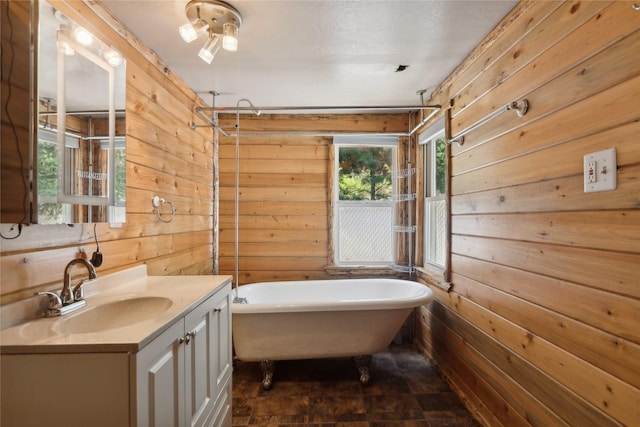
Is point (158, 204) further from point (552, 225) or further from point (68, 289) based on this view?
point (552, 225)

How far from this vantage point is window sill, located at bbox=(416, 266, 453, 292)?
7.50 ft

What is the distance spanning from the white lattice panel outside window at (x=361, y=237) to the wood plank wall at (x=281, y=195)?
184 millimetres

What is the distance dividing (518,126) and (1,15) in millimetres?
2089

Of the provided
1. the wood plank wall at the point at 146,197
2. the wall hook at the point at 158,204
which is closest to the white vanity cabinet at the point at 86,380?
the wood plank wall at the point at 146,197

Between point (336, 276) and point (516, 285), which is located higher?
point (516, 285)

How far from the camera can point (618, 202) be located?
3.28ft

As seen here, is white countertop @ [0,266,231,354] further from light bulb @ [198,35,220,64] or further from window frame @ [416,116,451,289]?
window frame @ [416,116,451,289]

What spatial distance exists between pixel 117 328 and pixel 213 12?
143cm

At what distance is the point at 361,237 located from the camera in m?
3.21

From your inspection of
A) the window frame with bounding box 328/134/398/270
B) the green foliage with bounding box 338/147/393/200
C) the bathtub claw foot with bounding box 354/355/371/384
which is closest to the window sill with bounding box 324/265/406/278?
the window frame with bounding box 328/134/398/270

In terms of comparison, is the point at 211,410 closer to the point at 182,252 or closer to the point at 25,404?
the point at 25,404

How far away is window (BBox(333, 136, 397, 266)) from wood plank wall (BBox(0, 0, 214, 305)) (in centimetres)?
130

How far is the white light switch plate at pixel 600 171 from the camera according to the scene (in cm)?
101

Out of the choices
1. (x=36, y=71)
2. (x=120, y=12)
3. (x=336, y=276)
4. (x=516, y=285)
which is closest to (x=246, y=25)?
(x=120, y=12)
